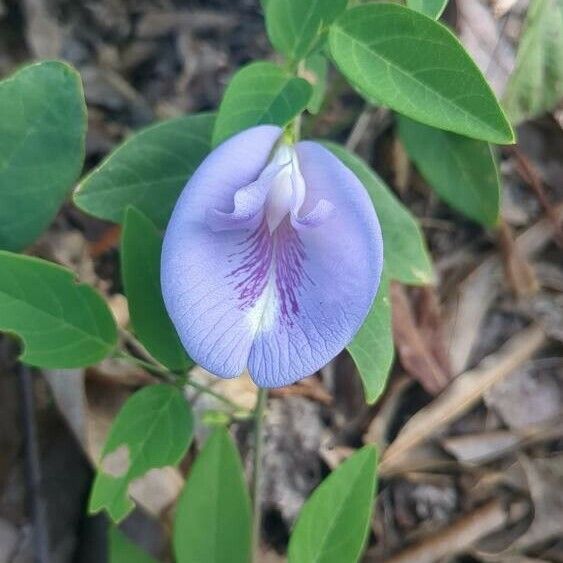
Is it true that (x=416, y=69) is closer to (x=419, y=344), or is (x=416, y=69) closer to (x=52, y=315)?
(x=52, y=315)

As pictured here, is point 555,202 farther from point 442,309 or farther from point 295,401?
point 295,401

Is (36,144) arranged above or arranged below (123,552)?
above

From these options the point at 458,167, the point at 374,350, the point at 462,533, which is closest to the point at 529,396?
the point at 462,533

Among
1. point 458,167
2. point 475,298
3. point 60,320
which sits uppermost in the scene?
point 458,167

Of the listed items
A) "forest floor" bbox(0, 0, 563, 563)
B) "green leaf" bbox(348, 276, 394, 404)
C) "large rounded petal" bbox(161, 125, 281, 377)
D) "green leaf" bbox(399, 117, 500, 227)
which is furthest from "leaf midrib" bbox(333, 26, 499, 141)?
"forest floor" bbox(0, 0, 563, 563)

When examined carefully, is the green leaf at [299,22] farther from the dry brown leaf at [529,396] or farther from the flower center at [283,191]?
the dry brown leaf at [529,396]

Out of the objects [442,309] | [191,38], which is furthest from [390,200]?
[191,38]
